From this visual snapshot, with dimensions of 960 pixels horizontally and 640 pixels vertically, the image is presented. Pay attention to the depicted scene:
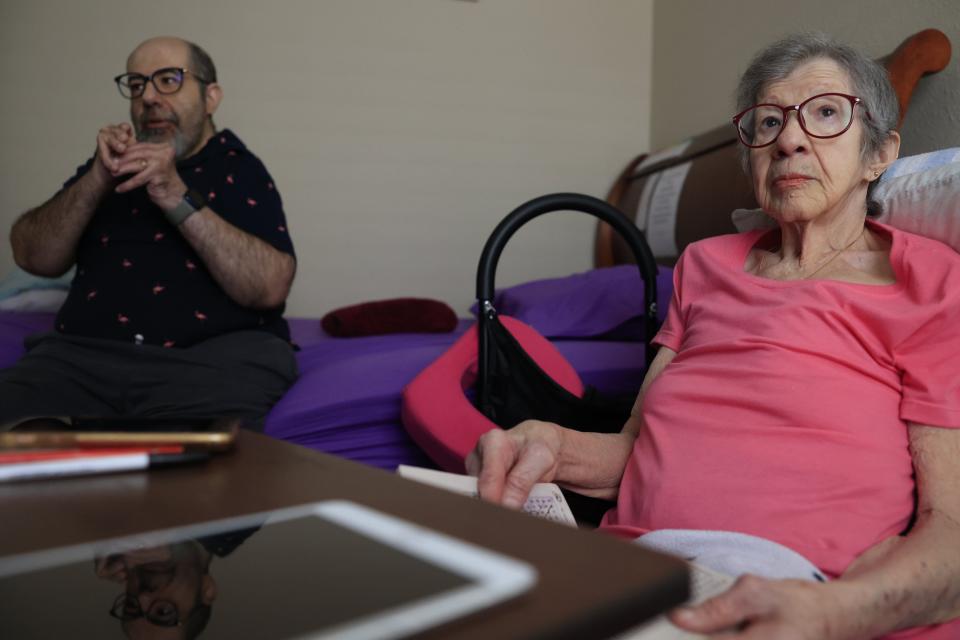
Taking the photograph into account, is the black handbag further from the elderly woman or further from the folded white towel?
the folded white towel

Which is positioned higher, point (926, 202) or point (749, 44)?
point (749, 44)

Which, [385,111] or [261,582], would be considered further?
[385,111]

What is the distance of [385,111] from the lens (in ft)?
9.55

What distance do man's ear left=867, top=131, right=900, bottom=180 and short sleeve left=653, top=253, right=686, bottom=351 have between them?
282 mm

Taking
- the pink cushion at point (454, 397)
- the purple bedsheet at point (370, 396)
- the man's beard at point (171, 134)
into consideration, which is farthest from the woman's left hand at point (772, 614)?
the man's beard at point (171, 134)

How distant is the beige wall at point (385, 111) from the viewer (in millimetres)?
2611

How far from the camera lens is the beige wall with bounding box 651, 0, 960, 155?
1.52 metres

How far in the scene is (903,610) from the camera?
62cm

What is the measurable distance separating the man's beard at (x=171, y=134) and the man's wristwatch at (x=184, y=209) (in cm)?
33

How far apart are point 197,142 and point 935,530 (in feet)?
5.74

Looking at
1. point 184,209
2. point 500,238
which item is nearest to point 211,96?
point 184,209

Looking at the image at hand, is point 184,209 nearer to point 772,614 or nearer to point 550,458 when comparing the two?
point 550,458

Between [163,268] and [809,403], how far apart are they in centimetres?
133

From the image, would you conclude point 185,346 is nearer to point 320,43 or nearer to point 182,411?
point 182,411
